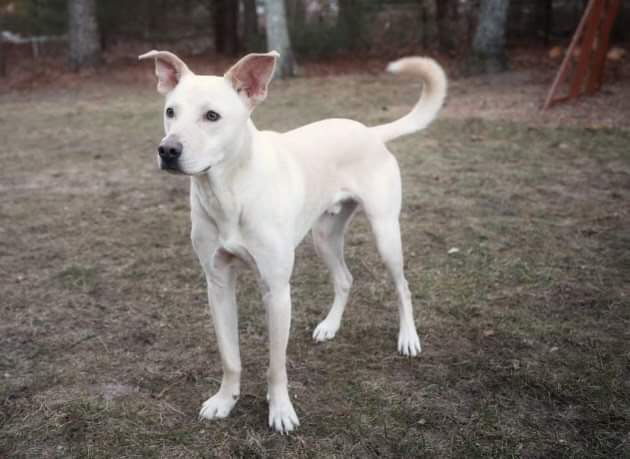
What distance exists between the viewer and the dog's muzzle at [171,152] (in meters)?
2.31

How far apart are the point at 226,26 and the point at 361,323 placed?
1678 centimetres

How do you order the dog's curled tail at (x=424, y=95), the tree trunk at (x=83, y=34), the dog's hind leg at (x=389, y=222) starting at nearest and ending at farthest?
the dog's hind leg at (x=389, y=222), the dog's curled tail at (x=424, y=95), the tree trunk at (x=83, y=34)

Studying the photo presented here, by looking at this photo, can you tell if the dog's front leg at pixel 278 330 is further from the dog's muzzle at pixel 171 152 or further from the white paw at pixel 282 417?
the dog's muzzle at pixel 171 152

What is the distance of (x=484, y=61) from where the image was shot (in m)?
12.7

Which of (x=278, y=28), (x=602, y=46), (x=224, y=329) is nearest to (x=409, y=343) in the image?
(x=224, y=329)

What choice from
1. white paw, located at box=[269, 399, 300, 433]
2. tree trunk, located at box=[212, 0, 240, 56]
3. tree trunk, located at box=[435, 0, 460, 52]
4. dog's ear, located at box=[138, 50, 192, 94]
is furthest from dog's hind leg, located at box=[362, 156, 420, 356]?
tree trunk, located at box=[212, 0, 240, 56]

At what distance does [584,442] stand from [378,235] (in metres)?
1.44

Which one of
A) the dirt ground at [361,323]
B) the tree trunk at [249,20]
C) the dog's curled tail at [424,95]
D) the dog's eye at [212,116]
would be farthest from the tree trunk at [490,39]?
the dog's eye at [212,116]

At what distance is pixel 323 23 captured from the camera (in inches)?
692

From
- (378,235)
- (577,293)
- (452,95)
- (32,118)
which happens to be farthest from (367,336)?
(32,118)

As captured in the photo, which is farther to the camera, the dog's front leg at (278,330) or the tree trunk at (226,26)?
the tree trunk at (226,26)

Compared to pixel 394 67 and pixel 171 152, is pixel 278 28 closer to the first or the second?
pixel 394 67

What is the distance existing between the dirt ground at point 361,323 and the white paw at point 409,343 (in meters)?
0.05

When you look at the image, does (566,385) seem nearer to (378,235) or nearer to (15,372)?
(378,235)
